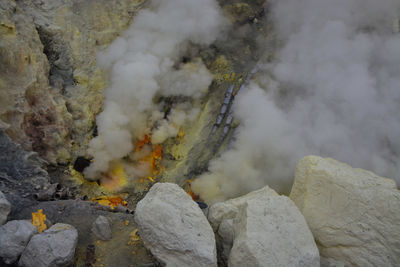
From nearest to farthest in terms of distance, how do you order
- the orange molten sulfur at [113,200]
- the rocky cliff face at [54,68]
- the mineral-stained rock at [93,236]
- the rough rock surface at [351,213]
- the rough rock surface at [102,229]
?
the rough rock surface at [351,213], the mineral-stained rock at [93,236], the rough rock surface at [102,229], the rocky cliff face at [54,68], the orange molten sulfur at [113,200]

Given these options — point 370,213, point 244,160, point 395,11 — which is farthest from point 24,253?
point 395,11

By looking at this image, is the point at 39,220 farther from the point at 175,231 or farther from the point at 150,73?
the point at 150,73

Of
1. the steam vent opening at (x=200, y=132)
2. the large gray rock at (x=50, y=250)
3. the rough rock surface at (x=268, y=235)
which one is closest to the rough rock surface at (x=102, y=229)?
the steam vent opening at (x=200, y=132)

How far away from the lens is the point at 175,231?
10.7ft

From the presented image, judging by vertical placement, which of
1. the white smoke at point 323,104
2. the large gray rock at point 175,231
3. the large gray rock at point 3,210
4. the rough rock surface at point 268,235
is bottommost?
the large gray rock at point 3,210

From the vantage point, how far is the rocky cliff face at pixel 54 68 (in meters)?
5.25

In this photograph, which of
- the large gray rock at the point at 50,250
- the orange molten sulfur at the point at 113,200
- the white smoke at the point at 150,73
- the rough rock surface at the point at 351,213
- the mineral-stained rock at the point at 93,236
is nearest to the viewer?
the large gray rock at the point at 50,250

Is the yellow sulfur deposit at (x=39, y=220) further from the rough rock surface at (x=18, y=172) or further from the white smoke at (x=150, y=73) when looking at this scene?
the white smoke at (x=150, y=73)

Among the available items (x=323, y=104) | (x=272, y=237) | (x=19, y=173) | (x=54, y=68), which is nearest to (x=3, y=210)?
(x=19, y=173)

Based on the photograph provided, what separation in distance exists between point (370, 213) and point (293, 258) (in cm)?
117

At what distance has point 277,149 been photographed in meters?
6.36

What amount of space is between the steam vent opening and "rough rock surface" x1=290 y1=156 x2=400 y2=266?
0.6 inches

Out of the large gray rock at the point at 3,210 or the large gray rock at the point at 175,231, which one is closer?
the large gray rock at the point at 175,231

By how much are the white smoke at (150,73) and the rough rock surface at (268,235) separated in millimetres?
3821
